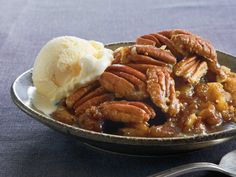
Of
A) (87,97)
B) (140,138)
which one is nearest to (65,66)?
(87,97)

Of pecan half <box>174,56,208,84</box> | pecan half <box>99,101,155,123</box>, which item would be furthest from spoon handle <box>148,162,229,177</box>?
pecan half <box>174,56,208,84</box>

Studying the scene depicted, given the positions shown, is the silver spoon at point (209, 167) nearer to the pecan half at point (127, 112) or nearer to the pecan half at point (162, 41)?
the pecan half at point (127, 112)

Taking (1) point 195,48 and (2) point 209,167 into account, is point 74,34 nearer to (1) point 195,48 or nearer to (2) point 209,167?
(1) point 195,48

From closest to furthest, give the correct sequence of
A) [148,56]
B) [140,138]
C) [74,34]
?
[140,138] → [148,56] → [74,34]

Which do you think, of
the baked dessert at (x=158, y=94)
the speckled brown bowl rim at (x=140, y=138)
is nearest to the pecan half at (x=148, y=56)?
the baked dessert at (x=158, y=94)

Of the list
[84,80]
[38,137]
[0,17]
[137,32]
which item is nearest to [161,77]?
[84,80]

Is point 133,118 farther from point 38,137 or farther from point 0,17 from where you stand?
point 0,17

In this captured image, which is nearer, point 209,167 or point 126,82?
point 209,167
